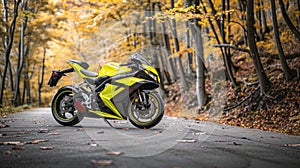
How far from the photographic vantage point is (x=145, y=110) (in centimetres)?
554

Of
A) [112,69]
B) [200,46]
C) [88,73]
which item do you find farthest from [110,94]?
[200,46]

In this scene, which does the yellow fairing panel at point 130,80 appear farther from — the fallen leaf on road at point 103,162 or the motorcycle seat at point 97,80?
the fallen leaf on road at point 103,162

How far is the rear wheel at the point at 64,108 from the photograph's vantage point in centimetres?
613

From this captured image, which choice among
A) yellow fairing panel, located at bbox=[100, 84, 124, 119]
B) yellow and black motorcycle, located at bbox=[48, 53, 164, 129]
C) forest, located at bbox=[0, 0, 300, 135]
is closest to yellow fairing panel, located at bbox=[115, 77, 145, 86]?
yellow and black motorcycle, located at bbox=[48, 53, 164, 129]

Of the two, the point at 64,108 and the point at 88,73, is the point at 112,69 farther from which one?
the point at 64,108

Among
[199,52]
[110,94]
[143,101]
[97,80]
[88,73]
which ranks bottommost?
[143,101]

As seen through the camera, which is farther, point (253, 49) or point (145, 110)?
point (253, 49)

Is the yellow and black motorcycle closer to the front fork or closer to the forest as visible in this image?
the front fork

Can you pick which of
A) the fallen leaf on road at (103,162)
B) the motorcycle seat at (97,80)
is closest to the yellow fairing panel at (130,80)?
the motorcycle seat at (97,80)

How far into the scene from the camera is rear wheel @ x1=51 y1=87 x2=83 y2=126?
6.13m

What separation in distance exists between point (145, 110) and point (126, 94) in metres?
0.46

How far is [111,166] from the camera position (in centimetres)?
265

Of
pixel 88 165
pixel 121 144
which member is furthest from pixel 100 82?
pixel 88 165

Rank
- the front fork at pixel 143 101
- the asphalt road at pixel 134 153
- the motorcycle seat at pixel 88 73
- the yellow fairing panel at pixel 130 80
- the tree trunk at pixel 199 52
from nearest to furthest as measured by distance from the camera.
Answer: the asphalt road at pixel 134 153, the yellow fairing panel at pixel 130 80, the front fork at pixel 143 101, the motorcycle seat at pixel 88 73, the tree trunk at pixel 199 52
